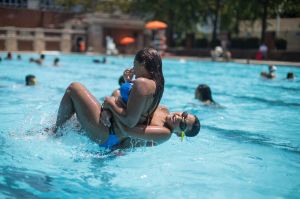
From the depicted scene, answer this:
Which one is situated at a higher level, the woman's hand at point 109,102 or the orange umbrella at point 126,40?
the orange umbrella at point 126,40

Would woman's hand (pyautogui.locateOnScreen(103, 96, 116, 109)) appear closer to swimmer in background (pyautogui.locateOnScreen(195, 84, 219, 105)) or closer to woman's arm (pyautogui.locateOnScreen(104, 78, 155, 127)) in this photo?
woman's arm (pyautogui.locateOnScreen(104, 78, 155, 127))

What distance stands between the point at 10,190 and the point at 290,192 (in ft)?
8.67

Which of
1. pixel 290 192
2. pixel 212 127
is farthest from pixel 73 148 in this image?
pixel 212 127

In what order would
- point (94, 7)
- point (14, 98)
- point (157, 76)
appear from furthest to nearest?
point (94, 7) → point (14, 98) → point (157, 76)

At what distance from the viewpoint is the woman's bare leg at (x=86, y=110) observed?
15.8 feet

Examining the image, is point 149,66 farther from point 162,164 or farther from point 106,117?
point 162,164

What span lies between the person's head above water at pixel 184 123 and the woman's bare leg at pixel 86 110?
29.3 inches

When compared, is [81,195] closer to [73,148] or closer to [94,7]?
[73,148]

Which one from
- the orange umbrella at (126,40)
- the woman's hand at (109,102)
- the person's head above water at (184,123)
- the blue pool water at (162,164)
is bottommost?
the blue pool water at (162,164)

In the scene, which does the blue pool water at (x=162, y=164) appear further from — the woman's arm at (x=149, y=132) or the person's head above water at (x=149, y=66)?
the person's head above water at (x=149, y=66)

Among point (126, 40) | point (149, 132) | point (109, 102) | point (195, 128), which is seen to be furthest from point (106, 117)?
Answer: point (126, 40)

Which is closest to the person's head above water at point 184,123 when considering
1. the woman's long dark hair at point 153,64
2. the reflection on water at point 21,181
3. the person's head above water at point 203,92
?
the woman's long dark hair at point 153,64

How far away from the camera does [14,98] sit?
421 inches

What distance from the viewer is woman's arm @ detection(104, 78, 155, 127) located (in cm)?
429
